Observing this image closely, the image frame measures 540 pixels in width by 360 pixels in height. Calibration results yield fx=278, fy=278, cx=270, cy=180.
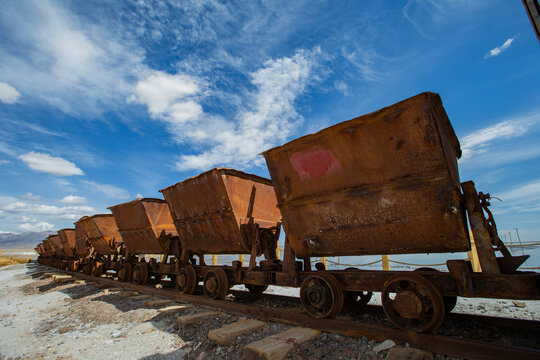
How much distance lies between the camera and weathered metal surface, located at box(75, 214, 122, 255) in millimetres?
11797

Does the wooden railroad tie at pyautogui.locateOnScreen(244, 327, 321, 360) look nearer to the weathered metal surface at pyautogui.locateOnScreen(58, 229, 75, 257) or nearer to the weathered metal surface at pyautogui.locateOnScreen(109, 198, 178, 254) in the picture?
the weathered metal surface at pyautogui.locateOnScreen(109, 198, 178, 254)

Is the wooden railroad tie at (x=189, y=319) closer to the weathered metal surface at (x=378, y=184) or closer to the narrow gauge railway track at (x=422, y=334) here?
the narrow gauge railway track at (x=422, y=334)

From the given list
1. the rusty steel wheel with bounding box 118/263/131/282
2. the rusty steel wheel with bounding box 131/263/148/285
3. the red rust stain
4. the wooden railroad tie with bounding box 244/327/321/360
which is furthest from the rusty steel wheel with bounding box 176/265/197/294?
the rusty steel wheel with bounding box 118/263/131/282

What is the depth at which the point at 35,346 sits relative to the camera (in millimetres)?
4004

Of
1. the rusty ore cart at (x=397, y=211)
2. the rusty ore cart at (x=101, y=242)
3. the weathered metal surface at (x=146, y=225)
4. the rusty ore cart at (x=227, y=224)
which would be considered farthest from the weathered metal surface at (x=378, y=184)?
the rusty ore cart at (x=101, y=242)

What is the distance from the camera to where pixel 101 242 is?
40.2 feet

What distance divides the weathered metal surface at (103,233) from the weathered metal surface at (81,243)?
1.06 metres

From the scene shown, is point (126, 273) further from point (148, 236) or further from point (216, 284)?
point (216, 284)

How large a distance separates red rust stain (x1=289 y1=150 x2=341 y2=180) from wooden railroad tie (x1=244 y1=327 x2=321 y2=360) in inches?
75.2

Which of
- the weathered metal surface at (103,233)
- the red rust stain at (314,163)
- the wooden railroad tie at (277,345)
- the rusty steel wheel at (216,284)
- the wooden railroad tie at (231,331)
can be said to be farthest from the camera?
the weathered metal surface at (103,233)

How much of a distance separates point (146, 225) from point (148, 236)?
0.35 metres

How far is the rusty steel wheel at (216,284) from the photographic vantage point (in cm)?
541

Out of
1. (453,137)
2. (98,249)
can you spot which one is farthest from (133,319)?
(98,249)

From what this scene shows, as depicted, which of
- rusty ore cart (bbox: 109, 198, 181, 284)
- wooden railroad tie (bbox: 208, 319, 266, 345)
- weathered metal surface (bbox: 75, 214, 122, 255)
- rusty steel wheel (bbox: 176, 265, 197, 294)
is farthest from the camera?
weathered metal surface (bbox: 75, 214, 122, 255)
